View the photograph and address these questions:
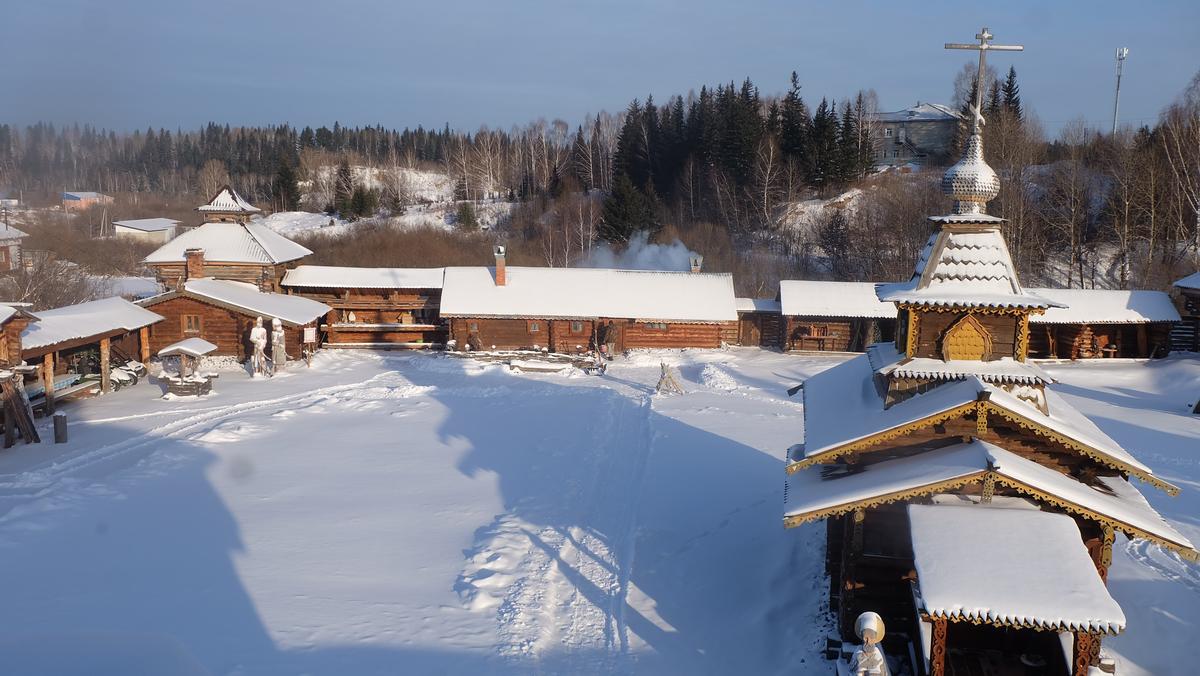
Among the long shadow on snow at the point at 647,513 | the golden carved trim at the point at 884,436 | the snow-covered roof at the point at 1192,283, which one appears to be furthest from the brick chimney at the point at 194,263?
the snow-covered roof at the point at 1192,283

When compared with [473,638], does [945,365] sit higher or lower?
higher

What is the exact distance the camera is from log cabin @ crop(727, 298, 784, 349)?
35.0 metres

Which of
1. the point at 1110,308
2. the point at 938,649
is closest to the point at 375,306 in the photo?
the point at 938,649

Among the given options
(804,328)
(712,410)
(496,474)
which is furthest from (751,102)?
(496,474)

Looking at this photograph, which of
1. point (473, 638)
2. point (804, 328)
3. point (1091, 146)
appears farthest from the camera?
point (1091, 146)

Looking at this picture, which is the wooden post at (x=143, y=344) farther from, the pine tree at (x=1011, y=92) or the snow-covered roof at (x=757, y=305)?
the pine tree at (x=1011, y=92)

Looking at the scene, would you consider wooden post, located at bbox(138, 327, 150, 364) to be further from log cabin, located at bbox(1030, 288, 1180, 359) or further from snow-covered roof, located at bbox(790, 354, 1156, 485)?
log cabin, located at bbox(1030, 288, 1180, 359)

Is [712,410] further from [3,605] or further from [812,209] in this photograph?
[812,209]

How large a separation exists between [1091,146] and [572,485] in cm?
5371

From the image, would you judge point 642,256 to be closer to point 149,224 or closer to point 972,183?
point 972,183

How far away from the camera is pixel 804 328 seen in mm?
34312

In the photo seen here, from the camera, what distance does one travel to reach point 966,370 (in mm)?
10906

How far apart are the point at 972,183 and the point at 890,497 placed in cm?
477

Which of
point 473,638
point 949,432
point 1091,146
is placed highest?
point 1091,146
